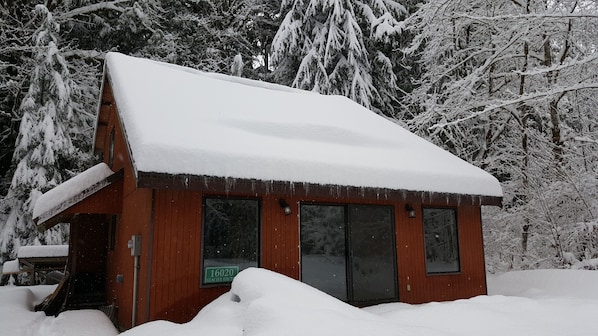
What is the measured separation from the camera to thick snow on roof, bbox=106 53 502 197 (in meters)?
6.34

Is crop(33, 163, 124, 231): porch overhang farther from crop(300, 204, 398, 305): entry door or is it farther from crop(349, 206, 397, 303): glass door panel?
crop(349, 206, 397, 303): glass door panel

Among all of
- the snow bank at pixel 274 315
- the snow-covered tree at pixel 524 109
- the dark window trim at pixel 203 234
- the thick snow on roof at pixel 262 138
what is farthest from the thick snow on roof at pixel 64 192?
the snow-covered tree at pixel 524 109

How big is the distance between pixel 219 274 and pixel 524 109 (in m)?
11.0

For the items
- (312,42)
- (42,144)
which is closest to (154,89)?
(42,144)

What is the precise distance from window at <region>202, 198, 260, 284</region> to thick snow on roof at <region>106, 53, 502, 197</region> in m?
0.77

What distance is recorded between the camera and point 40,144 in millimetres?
14078

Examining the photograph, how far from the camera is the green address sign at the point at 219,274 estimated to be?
6.62 metres

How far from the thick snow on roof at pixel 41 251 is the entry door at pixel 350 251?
8.34 meters

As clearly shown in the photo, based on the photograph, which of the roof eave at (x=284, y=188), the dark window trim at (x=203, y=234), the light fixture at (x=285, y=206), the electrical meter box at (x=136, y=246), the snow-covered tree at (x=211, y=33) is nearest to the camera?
Result: the roof eave at (x=284, y=188)

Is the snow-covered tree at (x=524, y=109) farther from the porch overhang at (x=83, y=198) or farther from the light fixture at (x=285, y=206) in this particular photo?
the porch overhang at (x=83, y=198)

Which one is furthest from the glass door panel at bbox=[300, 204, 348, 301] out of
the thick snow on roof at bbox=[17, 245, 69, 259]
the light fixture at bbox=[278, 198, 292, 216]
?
the thick snow on roof at bbox=[17, 245, 69, 259]

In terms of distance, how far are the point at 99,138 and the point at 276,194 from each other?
23.1 feet

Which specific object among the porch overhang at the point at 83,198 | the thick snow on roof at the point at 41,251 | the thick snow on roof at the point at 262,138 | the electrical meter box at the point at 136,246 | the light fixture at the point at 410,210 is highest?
the thick snow on roof at the point at 262,138

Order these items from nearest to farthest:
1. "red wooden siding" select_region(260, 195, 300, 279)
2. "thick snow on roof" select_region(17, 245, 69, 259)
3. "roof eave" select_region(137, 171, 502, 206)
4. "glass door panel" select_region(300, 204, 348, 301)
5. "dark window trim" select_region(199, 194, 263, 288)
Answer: "roof eave" select_region(137, 171, 502, 206) < "dark window trim" select_region(199, 194, 263, 288) < "red wooden siding" select_region(260, 195, 300, 279) < "glass door panel" select_region(300, 204, 348, 301) < "thick snow on roof" select_region(17, 245, 69, 259)
